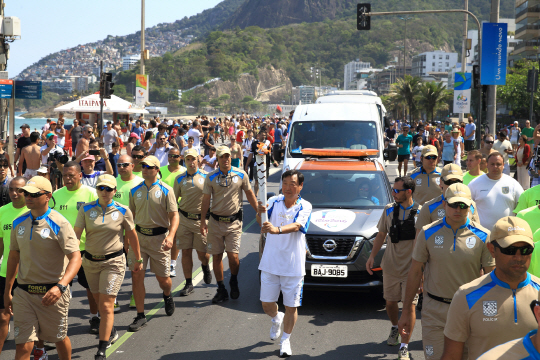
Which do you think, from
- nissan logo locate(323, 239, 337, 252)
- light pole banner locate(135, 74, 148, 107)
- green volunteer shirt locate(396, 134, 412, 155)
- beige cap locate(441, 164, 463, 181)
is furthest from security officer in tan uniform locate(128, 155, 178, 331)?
light pole banner locate(135, 74, 148, 107)

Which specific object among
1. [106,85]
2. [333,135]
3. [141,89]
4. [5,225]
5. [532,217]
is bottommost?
[5,225]

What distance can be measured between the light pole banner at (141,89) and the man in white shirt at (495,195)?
21.0m

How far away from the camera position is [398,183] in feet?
19.4

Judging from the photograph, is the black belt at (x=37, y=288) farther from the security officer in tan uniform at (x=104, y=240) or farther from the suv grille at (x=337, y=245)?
the suv grille at (x=337, y=245)

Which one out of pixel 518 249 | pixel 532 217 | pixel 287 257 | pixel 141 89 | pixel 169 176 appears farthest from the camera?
pixel 141 89

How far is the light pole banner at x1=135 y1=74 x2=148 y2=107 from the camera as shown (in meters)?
26.2

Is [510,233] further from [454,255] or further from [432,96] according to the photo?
[432,96]

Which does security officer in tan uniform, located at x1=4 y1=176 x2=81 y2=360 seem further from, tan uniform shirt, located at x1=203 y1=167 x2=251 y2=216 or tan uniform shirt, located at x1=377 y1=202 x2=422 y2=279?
tan uniform shirt, located at x1=377 y1=202 x2=422 y2=279

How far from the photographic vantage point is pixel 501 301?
305cm

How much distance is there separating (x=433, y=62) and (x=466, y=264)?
7558 inches

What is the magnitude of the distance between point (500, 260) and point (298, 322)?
4.09 meters

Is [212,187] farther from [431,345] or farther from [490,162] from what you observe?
[431,345]

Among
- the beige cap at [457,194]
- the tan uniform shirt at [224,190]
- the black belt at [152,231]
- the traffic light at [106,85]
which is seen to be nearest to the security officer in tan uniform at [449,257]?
the beige cap at [457,194]

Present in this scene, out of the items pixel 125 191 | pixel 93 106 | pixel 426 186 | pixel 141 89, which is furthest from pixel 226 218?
pixel 141 89
